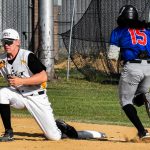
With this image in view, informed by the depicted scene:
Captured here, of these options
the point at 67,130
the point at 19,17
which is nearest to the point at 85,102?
the point at 67,130

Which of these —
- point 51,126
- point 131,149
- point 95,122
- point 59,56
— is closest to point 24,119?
point 95,122

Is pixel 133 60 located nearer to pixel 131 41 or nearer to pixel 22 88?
pixel 131 41

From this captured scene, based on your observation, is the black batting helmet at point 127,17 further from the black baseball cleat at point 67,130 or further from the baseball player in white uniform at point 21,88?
the black baseball cleat at point 67,130

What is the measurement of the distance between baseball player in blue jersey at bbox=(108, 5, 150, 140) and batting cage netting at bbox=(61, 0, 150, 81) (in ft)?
33.2

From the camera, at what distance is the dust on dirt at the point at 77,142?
27.6 feet

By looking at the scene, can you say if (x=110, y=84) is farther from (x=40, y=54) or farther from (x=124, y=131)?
(x=124, y=131)

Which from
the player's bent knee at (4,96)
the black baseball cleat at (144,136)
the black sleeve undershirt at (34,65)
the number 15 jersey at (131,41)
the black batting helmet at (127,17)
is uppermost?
the black batting helmet at (127,17)

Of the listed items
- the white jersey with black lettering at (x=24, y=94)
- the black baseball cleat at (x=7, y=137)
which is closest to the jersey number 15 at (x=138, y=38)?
the white jersey with black lettering at (x=24, y=94)

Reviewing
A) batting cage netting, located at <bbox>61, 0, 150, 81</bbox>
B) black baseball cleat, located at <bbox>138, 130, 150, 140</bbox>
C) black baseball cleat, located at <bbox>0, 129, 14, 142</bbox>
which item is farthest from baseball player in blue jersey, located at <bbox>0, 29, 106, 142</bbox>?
batting cage netting, located at <bbox>61, 0, 150, 81</bbox>

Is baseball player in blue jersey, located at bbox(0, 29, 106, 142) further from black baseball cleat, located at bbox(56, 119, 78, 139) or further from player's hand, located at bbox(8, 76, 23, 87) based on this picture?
black baseball cleat, located at bbox(56, 119, 78, 139)

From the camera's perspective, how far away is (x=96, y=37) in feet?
63.4

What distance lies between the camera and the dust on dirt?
8.40m

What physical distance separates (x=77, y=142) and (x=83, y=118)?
3.39m

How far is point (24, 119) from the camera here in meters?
11.8
